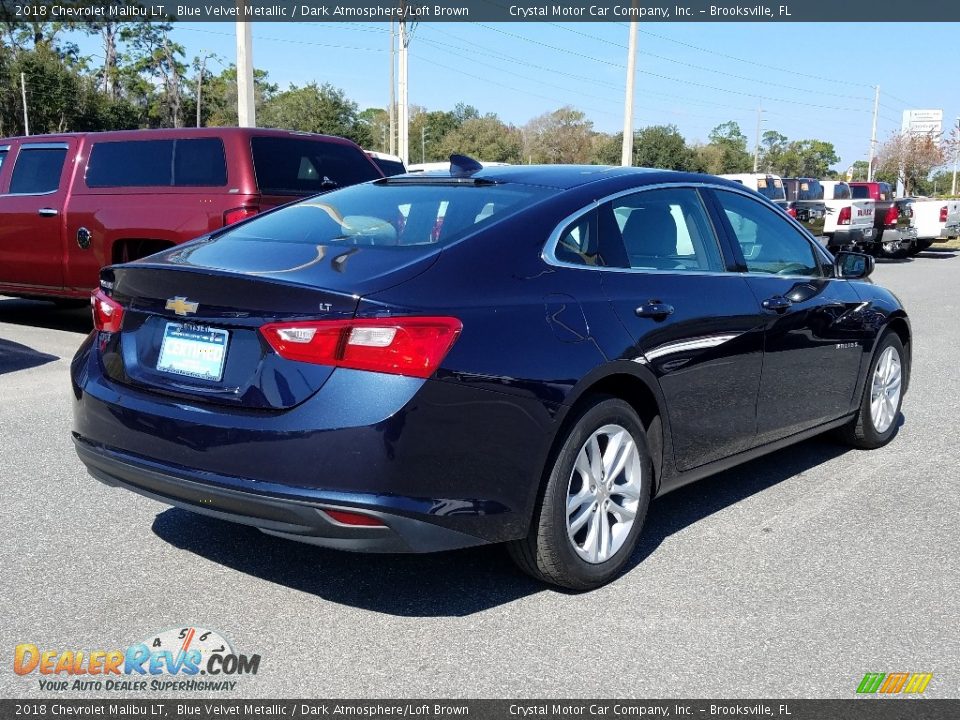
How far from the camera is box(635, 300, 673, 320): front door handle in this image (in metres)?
3.95

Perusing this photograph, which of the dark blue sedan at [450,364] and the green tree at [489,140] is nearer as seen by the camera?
the dark blue sedan at [450,364]

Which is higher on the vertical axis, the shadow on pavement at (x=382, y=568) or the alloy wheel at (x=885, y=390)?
the alloy wheel at (x=885, y=390)

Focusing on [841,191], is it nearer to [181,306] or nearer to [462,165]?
[462,165]

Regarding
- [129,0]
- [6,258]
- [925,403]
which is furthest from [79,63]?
[925,403]

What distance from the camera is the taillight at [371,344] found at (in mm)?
3121

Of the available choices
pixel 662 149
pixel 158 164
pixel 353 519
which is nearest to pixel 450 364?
pixel 353 519

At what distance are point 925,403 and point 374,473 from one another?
5.66 m

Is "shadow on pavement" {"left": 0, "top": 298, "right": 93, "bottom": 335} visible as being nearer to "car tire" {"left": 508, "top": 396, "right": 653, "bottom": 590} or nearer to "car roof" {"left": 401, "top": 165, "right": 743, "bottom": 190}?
"car roof" {"left": 401, "top": 165, "right": 743, "bottom": 190}

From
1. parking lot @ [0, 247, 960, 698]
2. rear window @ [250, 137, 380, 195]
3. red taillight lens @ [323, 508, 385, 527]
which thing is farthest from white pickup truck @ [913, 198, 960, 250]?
red taillight lens @ [323, 508, 385, 527]

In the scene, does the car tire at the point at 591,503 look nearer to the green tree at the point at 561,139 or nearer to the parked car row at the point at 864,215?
the parked car row at the point at 864,215

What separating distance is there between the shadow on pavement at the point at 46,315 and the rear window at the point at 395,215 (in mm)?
6451

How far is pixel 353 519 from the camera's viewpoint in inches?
123

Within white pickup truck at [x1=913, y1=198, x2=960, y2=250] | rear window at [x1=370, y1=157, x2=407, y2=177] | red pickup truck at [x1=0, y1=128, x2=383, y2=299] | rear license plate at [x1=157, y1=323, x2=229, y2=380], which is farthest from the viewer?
white pickup truck at [x1=913, y1=198, x2=960, y2=250]

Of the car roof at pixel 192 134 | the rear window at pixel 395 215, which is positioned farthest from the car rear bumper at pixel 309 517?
the car roof at pixel 192 134
